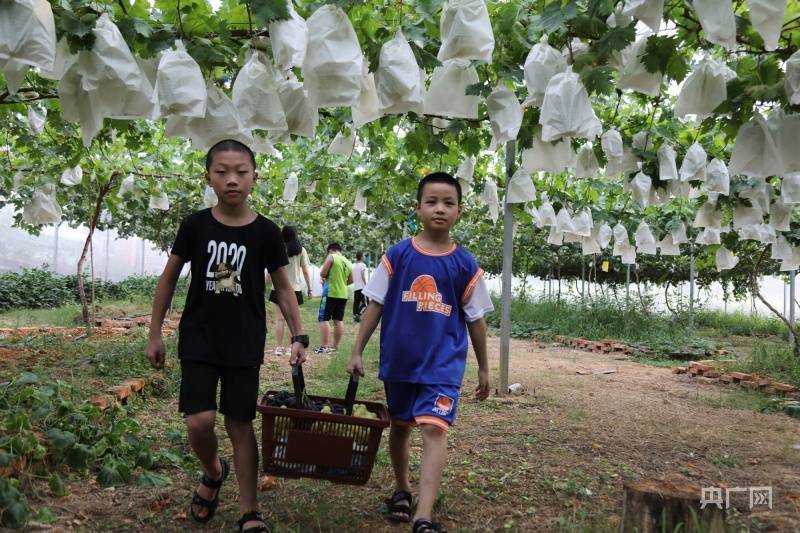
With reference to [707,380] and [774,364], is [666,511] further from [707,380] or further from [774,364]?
[774,364]

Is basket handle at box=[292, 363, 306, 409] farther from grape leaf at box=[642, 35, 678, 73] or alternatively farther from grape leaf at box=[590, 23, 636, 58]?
grape leaf at box=[642, 35, 678, 73]

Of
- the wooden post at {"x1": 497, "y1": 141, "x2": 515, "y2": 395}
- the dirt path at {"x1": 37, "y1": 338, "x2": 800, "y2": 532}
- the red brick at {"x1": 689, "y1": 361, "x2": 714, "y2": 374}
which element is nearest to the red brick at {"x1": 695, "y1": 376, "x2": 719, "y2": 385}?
the red brick at {"x1": 689, "y1": 361, "x2": 714, "y2": 374}

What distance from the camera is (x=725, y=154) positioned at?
5676 mm

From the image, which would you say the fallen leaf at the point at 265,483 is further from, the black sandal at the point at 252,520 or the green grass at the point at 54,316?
the green grass at the point at 54,316

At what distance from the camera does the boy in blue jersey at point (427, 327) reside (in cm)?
255

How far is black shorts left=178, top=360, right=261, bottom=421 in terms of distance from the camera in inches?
94.7

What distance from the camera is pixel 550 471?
11.6 feet

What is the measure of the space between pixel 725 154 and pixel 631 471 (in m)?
3.45

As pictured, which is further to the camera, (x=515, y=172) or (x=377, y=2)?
(x=515, y=172)

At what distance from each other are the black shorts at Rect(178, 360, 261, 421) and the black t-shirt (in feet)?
0.16

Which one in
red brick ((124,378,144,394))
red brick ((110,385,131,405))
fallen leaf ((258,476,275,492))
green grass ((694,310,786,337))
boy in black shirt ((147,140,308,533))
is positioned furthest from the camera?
green grass ((694,310,786,337))

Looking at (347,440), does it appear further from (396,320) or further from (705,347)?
(705,347)

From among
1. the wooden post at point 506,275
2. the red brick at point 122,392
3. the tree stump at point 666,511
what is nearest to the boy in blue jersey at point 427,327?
the tree stump at point 666,511

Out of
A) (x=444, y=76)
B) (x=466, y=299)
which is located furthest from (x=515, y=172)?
(x=466, y=299)
